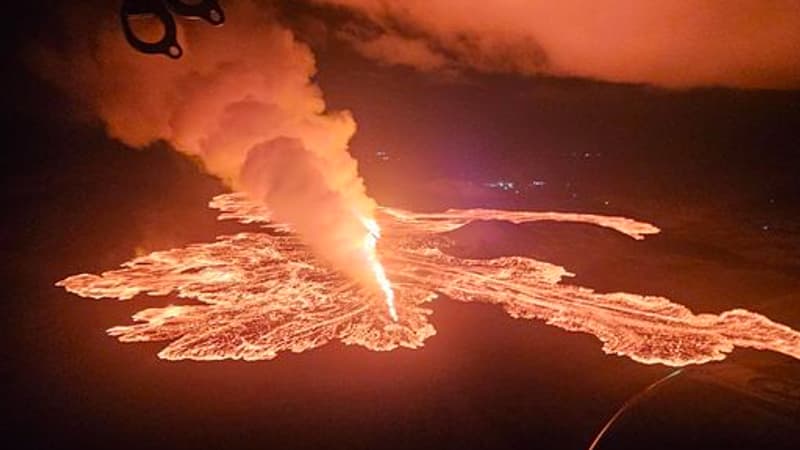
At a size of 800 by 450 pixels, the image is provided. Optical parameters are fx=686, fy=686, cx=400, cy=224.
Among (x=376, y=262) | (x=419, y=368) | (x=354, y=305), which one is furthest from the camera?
(x=376, y=262)

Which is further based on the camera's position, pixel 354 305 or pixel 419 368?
pixel 354 305

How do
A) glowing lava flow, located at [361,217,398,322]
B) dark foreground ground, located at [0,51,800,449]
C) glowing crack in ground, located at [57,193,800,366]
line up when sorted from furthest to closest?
1. glowing lava flow, located at [361,217,398,322]
2. glowing crack in ground, located at [57,193,800,366]
3. dark foreground ground, located at [0,51,800,449]

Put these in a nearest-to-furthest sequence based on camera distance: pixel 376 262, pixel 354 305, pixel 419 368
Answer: pixel 419 368 < pixel 354 305 < pixel 376 262

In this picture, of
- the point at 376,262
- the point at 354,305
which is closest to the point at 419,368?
the point at 354,305

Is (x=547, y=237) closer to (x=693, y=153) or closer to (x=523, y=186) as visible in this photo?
(x=523, y=186)

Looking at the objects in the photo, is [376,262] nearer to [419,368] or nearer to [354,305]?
[354,305]
